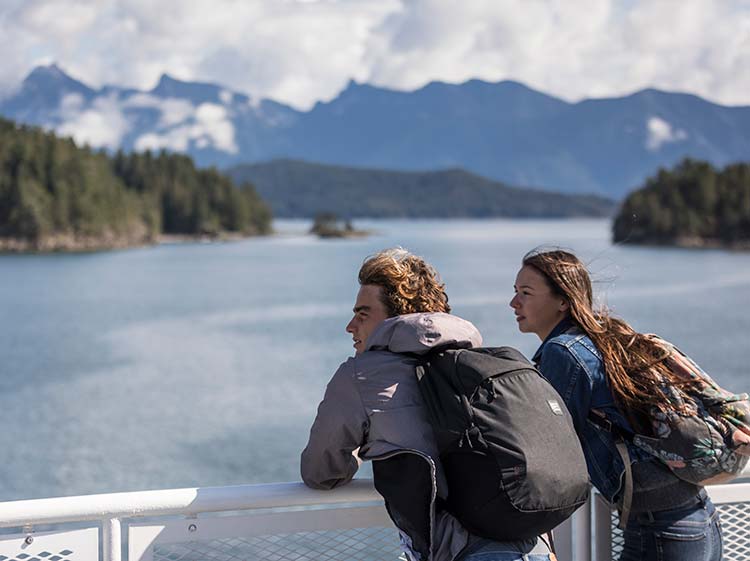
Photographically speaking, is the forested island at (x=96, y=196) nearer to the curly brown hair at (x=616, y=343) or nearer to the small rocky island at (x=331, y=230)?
the small rocky island at (x=331, y=230)

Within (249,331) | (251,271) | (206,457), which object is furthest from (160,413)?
(251,271)

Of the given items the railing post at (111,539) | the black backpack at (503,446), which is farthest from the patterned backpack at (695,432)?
the railing post at (111,539)

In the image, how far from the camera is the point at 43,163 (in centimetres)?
10038

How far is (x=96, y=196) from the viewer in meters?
103

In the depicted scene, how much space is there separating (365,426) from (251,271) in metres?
66.3

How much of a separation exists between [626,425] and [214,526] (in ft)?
3.44

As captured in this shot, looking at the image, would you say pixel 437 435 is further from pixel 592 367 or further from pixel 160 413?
pixel 160 413

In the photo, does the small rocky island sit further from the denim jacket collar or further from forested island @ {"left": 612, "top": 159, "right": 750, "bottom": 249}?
the denim jacket collar

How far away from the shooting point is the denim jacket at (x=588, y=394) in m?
2.23

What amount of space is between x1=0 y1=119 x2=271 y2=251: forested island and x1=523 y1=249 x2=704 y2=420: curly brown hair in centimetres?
9847

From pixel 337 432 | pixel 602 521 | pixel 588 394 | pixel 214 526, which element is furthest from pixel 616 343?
pixel 214 526

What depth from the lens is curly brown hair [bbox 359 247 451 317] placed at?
2230mm

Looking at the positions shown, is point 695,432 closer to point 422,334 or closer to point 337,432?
point 422,334

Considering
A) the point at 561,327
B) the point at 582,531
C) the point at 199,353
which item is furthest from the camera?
the point at 199,353
